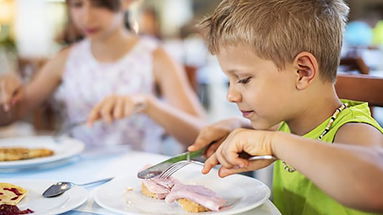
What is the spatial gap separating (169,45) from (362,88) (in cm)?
684

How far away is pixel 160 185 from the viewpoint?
2.94ft

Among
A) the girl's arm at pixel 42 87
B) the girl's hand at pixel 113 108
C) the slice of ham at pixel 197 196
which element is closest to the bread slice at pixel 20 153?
the girl's hand at pixel 113 108

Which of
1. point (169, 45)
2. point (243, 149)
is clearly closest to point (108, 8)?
point (243, 149)

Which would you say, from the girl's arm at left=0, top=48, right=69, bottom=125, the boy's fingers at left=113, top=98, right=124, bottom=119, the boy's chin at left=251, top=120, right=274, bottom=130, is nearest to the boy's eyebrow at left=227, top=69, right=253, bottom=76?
the boy's chin at left=251, top=120, right=274, bottom=130

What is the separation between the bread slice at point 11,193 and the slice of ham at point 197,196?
0.26 meters

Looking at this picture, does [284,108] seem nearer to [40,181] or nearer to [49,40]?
[40,181]

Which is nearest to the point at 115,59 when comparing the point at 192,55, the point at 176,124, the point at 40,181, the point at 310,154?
the point at 176,124

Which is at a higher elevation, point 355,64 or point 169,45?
point 355,64

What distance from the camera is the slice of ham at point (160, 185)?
2.89 ft

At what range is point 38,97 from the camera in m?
1.91

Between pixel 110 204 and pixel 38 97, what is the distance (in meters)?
1.19

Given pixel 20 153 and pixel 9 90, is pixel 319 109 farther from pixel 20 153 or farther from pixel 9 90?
pixel 9 90

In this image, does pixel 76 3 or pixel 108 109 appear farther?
pixel 76 3

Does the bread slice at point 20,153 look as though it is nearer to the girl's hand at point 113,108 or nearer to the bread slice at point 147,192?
the girl's hand at point 113,108
